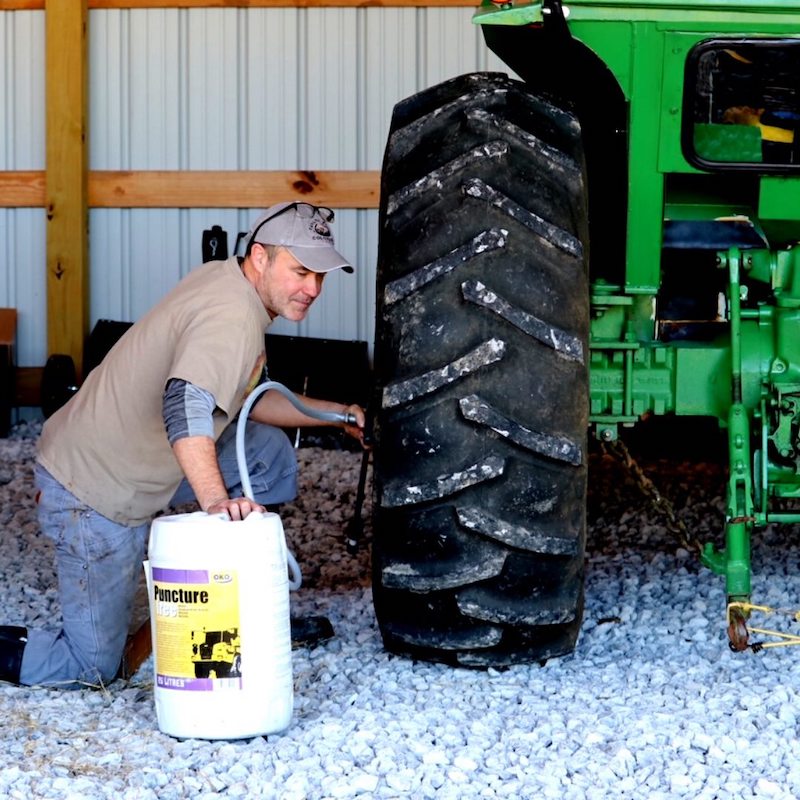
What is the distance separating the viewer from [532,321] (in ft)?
10.8

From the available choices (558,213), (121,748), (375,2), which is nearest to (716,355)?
(558,213)

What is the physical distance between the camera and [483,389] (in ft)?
10.8

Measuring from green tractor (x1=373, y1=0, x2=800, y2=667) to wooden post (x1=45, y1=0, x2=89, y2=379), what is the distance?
525 cm

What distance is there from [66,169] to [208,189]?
2.70 feet

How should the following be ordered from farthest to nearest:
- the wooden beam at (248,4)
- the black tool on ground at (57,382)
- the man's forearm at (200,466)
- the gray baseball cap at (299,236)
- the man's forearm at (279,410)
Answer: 1. the wooden beam at (248,4)
2. the black tool on ground at (57,382)
3. the man's forearm at (279,410)
4. the gray baseball cap at (299,236)
5. the man's forearm at (200,466)

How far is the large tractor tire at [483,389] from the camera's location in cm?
330

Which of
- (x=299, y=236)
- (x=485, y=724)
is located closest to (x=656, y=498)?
(x=485, y=724)

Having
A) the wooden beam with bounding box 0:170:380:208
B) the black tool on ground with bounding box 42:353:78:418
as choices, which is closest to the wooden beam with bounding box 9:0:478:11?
the wooden beam with bounding box 0:170:380:208

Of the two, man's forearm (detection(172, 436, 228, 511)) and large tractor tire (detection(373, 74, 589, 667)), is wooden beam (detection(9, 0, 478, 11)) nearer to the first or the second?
large tractor tire (detection(373, 74, 589, 667))

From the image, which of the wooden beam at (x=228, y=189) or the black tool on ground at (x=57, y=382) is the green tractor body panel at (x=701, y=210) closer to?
the wooden beam at (x=228, y=189)

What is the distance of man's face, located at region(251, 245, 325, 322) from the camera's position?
3.74 m

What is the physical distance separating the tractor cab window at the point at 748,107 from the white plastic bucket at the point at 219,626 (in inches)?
59.0

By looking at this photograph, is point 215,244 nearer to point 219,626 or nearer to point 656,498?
point 656,498

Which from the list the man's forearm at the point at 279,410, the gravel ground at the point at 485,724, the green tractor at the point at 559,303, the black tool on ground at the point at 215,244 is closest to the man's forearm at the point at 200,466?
the green tractor at the point at 559,303
